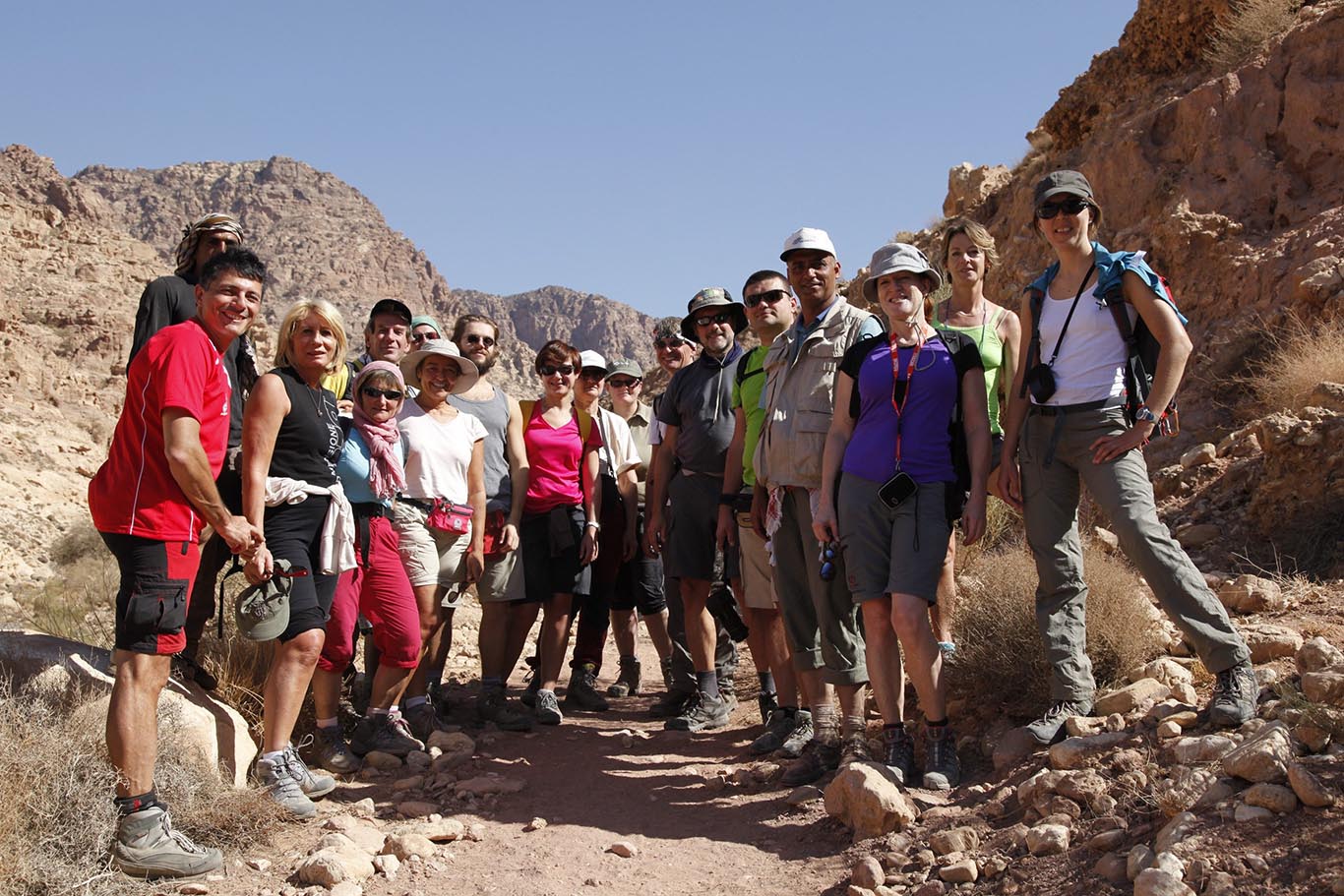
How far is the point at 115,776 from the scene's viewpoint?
3.56 meters

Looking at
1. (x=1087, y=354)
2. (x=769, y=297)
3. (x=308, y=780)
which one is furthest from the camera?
(x=769, y=297)

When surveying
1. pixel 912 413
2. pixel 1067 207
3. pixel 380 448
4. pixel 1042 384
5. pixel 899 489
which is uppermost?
pixel 1067 207

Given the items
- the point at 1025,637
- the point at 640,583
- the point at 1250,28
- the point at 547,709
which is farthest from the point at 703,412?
the point at 1250,28

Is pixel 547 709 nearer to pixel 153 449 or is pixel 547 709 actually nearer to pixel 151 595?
pixel 151 595

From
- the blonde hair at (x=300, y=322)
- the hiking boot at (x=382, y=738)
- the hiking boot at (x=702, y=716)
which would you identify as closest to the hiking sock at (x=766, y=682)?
the hiking boot at (x=702, y=716)

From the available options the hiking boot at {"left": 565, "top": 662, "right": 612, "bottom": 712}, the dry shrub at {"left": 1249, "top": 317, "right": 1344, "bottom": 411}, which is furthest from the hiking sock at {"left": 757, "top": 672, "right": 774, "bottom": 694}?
the dry shrub at {"left": 1249, "top": 317, "right": 1344, "bottom": 411}

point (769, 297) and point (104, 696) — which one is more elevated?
point (769, 297)

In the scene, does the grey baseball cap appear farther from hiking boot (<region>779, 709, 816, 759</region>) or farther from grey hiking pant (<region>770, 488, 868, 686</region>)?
hiking boot (<region>779, 709, 816, 759</region>)

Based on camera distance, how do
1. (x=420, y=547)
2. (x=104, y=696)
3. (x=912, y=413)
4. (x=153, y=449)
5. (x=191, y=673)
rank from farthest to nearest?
1. (x=420, y=547)
2. (x=191, y=673)
3. (x=104, y=696)
4. (x=912, y=413)
5. (x=153, y=449)

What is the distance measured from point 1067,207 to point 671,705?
3.69 metres

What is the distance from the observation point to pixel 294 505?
4.39 m

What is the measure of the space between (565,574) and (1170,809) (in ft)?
12.0

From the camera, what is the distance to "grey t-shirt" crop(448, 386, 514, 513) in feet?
19.6

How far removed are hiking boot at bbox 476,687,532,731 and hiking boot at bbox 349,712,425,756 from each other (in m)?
0.72
